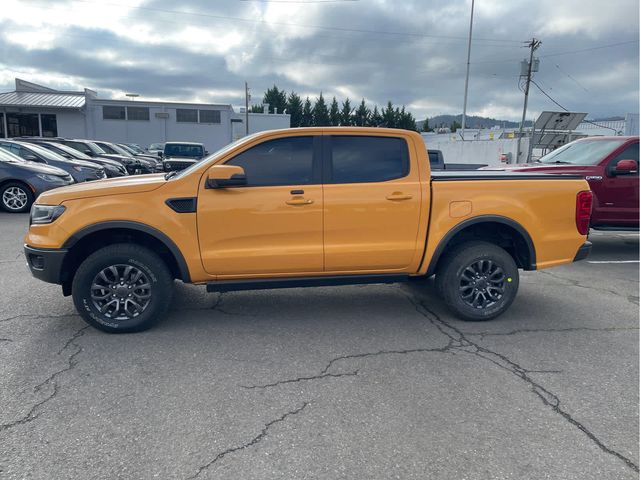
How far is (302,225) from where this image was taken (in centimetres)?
426

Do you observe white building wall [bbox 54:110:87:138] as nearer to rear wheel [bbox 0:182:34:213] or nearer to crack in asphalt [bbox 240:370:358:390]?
rear wheel [bbox 0:182:34:213]

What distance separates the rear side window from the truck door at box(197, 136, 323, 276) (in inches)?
8.4

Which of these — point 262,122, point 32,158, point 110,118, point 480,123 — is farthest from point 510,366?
point 480,123

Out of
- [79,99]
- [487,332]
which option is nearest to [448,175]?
[487,332]

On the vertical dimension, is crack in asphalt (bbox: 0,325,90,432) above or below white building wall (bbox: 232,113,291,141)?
below

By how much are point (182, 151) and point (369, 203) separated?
1979cm

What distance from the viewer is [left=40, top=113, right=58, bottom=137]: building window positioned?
37.6 meters

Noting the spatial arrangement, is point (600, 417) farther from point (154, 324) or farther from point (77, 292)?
point (77, 292)

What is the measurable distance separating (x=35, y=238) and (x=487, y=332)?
4.25m

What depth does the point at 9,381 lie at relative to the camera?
11.0 ft

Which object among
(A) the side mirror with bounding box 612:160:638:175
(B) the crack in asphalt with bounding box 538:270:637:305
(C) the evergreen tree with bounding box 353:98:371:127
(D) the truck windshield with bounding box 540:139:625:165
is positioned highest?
(C) the evergreen tree with bounding box 353:98:371:127

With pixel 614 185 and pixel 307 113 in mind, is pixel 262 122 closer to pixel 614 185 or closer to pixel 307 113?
pixel 307 113

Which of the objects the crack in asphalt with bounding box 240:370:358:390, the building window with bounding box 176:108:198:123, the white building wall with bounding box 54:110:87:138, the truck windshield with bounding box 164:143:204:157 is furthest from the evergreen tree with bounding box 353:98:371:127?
the crack in asphalt with bounding box 240:370:358:390

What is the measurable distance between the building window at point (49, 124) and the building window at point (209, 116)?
1230cm
